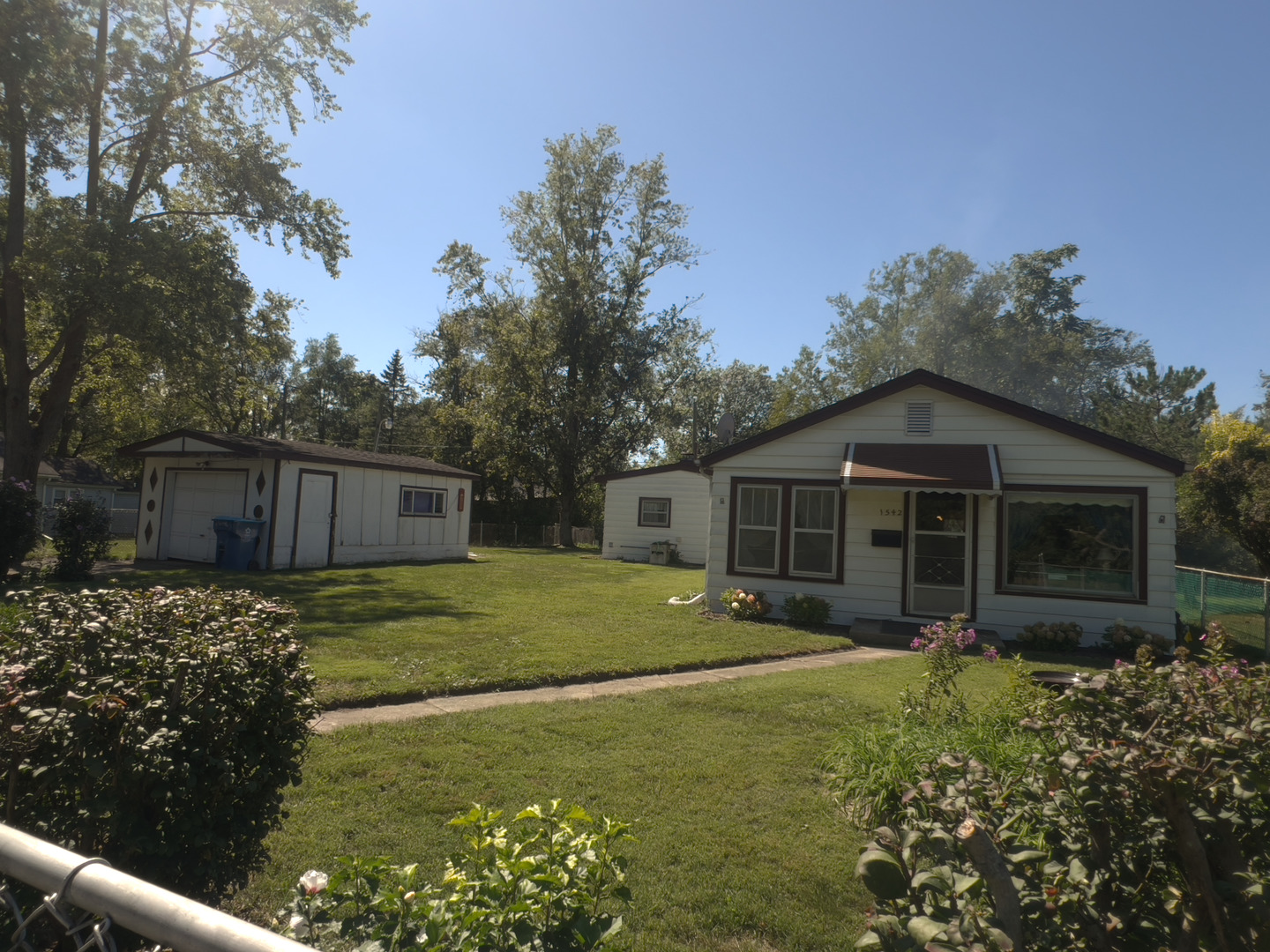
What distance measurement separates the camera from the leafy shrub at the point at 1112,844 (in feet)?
5.78

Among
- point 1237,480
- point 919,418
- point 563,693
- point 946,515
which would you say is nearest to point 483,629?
point 563,693

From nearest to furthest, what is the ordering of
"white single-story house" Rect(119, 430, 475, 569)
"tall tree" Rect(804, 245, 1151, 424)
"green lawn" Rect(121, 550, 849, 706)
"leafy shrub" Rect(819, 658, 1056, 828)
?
"leafy shrub" Rect(819, 658, 1056, 828), "green lawn" Rect(121, 550, 849, 706), "white single-story house" Rect(119, 430, 475, 569), "tall tree" Rect(804, 245, 1151, 424)

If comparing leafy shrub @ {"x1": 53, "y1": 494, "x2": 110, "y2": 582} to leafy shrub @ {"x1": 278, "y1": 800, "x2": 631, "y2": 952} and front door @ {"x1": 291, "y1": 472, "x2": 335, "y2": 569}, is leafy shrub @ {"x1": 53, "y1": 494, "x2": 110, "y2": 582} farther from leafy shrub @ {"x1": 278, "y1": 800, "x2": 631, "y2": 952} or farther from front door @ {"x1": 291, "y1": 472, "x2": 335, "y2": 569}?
leafy shrub @ {"x1": 278, "y1": 800, "x2": 631, "y2": 952}

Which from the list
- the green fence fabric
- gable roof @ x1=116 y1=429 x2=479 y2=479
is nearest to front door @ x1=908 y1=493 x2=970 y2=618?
the green fence fabric

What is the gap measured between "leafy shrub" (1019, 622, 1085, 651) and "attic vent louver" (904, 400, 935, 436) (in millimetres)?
3349

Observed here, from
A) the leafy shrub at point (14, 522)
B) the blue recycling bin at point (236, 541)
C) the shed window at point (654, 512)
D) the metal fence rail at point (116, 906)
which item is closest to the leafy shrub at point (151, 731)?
the metal fence rail at point (116, 906)

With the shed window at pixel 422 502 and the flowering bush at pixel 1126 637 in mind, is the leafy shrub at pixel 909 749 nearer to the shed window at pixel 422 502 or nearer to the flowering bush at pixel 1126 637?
the flowering bush at pixel 1126 637

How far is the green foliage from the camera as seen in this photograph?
53.1 feet

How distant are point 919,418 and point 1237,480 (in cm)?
1280

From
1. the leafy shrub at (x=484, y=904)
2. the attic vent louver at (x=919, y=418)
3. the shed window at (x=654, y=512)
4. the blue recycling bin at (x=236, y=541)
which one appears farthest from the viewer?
the shed window at (x=654, y=512)

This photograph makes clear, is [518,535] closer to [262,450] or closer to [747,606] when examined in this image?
[262,450]

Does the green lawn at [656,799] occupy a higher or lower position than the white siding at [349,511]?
lower

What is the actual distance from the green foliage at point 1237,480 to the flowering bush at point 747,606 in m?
11.1

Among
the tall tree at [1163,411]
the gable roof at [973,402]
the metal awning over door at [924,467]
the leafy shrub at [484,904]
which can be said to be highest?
the tall tree at [1163,411]
